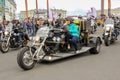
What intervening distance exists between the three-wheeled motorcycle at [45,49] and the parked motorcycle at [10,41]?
3.80m

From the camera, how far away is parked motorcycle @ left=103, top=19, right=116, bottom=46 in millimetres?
13938

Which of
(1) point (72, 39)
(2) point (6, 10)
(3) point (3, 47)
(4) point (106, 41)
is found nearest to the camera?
(1) point (72, 39)

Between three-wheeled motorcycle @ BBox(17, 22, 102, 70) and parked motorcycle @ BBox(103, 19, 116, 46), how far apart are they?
311cm

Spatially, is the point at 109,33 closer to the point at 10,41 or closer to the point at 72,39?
the point at 72,39

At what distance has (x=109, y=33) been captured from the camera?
14.2 meters

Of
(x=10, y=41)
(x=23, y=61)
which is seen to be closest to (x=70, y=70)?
(x=23, y=61)

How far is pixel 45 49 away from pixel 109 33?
19.9 feet

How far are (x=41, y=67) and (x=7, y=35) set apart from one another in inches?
212

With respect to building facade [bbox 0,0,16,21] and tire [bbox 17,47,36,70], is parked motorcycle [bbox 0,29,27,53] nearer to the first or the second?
tire [bbox 17,47,36,70]

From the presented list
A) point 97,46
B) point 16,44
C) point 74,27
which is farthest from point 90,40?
point 16,44

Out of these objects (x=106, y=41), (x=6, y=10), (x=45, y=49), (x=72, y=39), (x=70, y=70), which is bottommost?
(x=70, y=70)

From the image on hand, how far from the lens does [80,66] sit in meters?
8.49

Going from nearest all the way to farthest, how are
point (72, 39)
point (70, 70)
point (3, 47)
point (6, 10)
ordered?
point (70, 70), point (72, 39), point (3, 47), point (6, 10)

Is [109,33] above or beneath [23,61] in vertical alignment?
above
